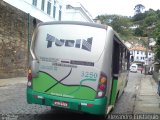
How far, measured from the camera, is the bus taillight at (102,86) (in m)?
9.17

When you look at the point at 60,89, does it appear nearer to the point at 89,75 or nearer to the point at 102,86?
the point at 89,75

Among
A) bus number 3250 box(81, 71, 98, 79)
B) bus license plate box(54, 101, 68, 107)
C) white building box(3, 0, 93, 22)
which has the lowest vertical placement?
bus license plate box(54, 101, 68, 107)

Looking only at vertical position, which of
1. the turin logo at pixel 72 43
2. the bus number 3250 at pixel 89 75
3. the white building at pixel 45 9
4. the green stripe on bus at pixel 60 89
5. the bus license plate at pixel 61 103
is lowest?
the bus license plate at pixel 61 103

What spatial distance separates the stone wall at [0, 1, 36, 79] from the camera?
2489 centimetres

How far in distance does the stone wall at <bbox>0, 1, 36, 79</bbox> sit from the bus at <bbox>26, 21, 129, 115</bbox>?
15.4 m

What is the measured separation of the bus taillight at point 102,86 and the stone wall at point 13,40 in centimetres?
1642

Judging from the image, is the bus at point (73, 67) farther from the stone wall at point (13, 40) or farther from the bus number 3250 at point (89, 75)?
the stone wall at point (13, 40)

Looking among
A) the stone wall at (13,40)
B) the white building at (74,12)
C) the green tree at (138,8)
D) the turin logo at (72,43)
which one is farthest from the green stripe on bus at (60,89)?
the green tree at (138,8)

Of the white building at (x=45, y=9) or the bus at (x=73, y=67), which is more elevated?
the white building at (x=45, y=9)

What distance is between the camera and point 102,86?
9.22 metres

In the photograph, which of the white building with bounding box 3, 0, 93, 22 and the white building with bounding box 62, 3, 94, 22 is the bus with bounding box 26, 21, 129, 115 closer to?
the white building with bounding box 3, 0, 93, 22

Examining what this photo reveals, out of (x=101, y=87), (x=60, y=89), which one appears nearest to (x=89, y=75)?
(x=101, y=87)

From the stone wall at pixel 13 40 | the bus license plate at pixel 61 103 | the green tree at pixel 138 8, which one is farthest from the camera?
the green tree at pixel 138 8

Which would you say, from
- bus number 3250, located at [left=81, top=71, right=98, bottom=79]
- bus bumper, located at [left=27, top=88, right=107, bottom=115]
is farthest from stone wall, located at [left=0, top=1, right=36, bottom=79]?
bus number 3250, located at [left=81, top=71, right=98, bottom=79]
